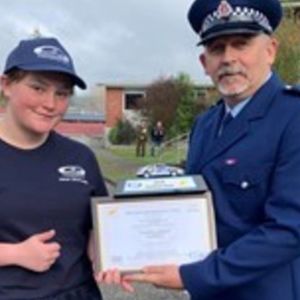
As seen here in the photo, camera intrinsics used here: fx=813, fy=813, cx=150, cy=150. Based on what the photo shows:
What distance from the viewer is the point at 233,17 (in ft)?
9.56

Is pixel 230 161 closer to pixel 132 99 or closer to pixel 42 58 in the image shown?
pixel 42 58

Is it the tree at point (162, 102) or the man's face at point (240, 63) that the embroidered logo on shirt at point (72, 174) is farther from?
the tree at point (162, 102)

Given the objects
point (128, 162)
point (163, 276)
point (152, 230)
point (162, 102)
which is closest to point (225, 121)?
point (152, 230)

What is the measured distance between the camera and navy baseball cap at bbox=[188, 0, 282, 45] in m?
2.88

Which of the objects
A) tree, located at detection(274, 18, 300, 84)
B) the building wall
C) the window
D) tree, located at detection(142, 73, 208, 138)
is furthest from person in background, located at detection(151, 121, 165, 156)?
the building wall

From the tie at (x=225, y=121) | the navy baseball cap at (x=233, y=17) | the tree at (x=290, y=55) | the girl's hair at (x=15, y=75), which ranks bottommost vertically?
the tie at (x=225, y=121)

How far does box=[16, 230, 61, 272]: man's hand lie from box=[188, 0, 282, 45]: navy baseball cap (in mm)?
932

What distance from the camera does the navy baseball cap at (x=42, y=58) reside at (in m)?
3.01

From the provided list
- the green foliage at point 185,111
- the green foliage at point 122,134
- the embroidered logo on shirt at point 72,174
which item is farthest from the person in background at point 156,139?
the embroidered logo on shirt at point 72,174

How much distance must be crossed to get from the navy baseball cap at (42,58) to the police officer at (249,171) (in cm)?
51

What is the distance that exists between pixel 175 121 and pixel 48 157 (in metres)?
44.2

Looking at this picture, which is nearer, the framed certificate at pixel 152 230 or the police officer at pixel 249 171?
the police officer at pixel 249 171

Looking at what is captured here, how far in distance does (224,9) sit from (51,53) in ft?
2.19

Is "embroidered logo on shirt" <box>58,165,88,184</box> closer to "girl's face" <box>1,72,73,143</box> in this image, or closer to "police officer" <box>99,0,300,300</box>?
"girl's face" <box>1,72,73,143</box>
